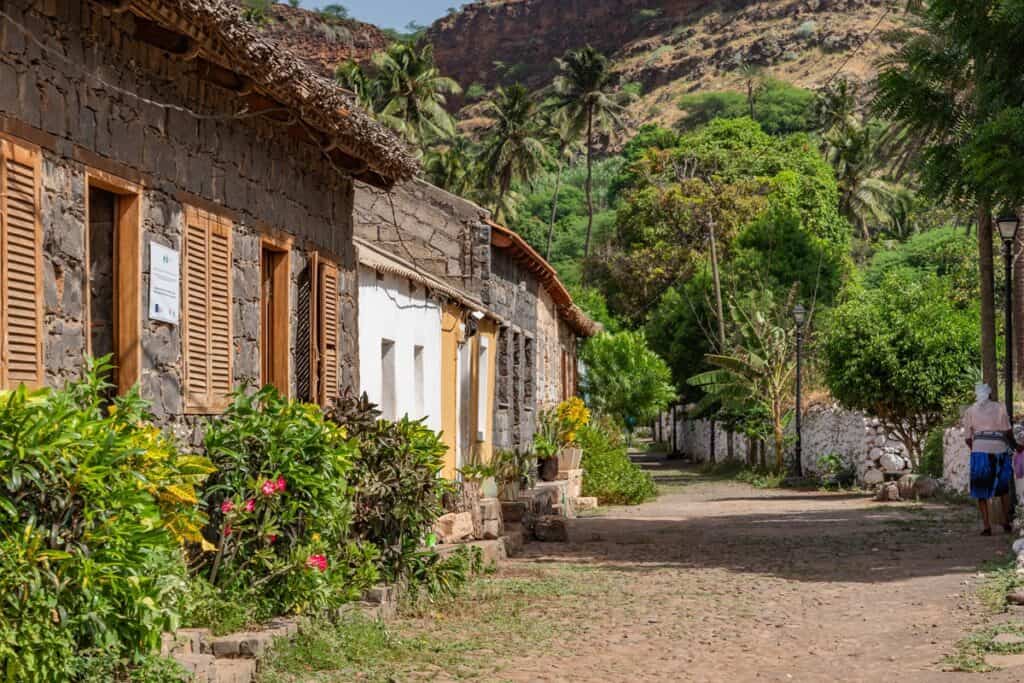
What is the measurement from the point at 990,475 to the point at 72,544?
1321 centimetres

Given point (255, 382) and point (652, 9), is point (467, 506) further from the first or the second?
point (652, 9)

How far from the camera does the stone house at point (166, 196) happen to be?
7125mm

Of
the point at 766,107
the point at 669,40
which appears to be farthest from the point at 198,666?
the point at 669,40

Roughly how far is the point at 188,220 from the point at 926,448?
825 inches

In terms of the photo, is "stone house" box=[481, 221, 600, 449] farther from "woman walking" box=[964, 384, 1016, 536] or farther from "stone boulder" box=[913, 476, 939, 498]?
"woman walking" box=[964, 384, 1016, 536]

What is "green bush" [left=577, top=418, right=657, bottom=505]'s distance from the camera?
87.5ft

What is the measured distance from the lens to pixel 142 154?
8.57 meters

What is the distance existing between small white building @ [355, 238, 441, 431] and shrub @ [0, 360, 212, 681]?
283 inches

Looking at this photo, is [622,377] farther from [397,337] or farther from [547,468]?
[397,337]

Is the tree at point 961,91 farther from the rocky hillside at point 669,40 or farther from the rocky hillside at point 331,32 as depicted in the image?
the rocky hillside at point 669,40

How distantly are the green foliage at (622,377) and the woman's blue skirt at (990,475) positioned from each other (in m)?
25.0

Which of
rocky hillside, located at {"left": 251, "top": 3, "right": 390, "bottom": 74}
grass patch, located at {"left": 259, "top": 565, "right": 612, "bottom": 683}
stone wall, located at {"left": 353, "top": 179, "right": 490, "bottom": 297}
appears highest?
rocky hillside, located at {"left": 251, "top": 3, "right": 390, "bottom": 74}

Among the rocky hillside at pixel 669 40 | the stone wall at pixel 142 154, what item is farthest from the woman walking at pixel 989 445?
the rocky hillside at pixel 669 40

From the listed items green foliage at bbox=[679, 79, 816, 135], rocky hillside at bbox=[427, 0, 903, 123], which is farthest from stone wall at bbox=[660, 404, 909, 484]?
rocky hillside at bbox=[427, 0, 903, 123]
